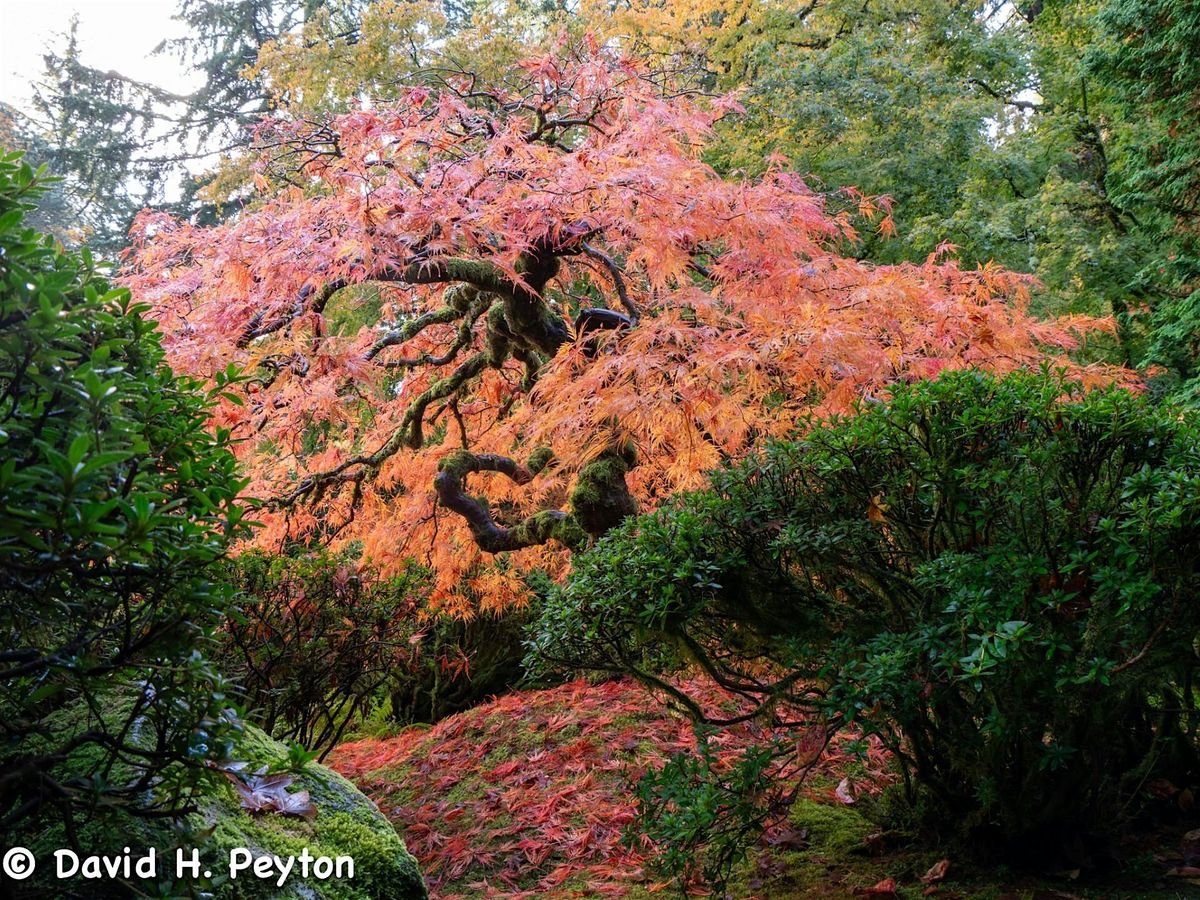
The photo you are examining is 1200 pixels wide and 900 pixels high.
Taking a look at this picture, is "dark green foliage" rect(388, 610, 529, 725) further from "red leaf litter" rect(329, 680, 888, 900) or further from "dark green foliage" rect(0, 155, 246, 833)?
"dark green foliage" rect(0, 155, 246, 833)

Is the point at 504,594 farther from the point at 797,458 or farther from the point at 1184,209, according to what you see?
the point at 1184,209

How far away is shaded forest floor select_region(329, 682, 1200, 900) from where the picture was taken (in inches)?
97.0

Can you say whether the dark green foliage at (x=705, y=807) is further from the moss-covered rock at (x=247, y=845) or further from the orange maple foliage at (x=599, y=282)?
the orange maple foliage at (x=599, y=282)

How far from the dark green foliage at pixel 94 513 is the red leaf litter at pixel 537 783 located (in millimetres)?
1540

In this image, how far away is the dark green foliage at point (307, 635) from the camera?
11.6ft

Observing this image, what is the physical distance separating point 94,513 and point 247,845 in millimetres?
1134

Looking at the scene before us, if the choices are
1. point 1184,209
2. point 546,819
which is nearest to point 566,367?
point 546,819

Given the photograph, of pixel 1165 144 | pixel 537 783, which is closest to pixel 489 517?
pixel 537 783

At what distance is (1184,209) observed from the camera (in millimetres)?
6902

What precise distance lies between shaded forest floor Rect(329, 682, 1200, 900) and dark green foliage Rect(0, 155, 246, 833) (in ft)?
5.09

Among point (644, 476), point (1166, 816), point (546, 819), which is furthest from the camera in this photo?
point (644, 476)

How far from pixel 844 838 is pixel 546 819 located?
1.24 meters

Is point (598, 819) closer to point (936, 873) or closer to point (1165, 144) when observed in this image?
point (936, 873)

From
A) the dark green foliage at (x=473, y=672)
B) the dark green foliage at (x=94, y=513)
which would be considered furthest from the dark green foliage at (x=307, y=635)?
the dark green foliage at (x=473, y=672)
